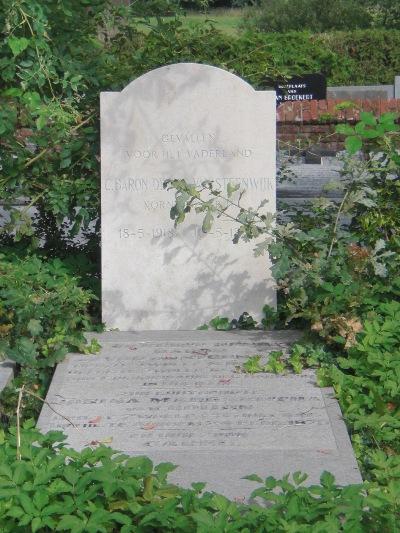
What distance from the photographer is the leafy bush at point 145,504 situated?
10.7ft

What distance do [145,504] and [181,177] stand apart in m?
2.80

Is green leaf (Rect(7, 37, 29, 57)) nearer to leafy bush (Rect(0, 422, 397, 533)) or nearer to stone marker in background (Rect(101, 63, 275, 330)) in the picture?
stone marker in background (Rect(101, 63, 275, 330))

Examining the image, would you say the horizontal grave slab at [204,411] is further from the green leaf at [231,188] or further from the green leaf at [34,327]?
the green leaf at [231,188]

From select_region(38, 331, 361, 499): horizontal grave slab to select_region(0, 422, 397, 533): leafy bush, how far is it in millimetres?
382

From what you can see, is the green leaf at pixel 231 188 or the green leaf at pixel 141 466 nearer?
the green leaf at pixel 141 466

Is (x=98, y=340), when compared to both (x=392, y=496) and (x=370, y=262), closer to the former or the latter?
(x=370, y=262)

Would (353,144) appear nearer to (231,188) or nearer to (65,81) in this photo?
(231,188)

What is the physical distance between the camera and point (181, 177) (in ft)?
19.4

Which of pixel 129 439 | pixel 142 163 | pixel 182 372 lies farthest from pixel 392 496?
pixel 142 163

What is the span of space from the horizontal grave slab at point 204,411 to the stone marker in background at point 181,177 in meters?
0.41

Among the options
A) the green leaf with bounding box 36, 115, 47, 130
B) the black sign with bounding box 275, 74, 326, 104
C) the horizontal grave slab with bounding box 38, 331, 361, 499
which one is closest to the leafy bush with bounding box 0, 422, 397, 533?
the horizontal grave slab with bounding box 38, 331, 361, 499

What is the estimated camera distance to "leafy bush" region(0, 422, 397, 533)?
3.27m

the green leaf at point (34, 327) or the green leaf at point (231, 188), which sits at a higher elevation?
the green leaf at point (231, 188)

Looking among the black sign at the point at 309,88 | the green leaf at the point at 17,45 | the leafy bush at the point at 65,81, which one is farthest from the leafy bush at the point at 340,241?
the black sign at the point at 309,88
